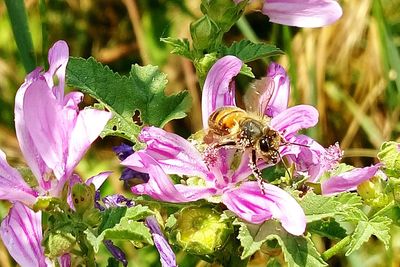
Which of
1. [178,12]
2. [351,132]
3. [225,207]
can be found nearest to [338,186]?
[225,207]

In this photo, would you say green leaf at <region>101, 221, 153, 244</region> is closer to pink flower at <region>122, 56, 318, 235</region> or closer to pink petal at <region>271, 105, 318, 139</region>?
pink flower at <region>122, 56, 318, 235</region>

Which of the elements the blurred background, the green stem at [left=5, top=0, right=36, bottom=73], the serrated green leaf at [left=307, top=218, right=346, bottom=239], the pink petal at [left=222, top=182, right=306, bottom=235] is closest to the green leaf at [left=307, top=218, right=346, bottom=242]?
the serrated green leaf at [left=307, top=218, right=346, bottom=239]

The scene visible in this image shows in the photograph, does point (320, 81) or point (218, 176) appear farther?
point (320, 81)

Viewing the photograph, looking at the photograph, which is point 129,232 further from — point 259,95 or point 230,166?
point 259,95

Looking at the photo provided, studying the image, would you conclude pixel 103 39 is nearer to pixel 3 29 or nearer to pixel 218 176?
pixel 3 29

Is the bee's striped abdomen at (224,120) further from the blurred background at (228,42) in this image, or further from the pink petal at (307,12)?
the blurred background at (228,42)

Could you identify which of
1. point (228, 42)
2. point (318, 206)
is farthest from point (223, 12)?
point (228, 42)
